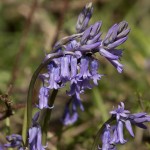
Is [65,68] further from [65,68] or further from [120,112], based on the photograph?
[120,112]

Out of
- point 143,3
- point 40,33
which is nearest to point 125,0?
point 143,3

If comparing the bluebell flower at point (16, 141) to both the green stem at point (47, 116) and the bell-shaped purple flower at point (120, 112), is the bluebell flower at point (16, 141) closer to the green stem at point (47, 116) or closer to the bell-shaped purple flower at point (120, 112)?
the green stem at point (47, 116)

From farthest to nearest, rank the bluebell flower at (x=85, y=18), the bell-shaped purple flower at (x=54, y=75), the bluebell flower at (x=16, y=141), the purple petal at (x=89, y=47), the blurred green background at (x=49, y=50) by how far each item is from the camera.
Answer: the blurred green background at (x=49, y=50), the bluebell flower at (x=16, y=141), the bluebell flower at (x=85, y=18), the bell-shaped purple flower at (x=54, y=75), the purple petal at (x=89, y=47)

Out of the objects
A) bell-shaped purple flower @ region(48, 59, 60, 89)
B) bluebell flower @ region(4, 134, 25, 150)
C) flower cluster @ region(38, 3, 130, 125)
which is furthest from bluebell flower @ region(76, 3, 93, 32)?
bluebell flower @ region(4, 134, 25, 150)

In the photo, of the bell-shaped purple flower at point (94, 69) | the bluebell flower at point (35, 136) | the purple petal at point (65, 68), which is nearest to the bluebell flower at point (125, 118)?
the bell-shaped purple flower at point (94, 69)

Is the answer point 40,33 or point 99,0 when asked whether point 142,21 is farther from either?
point 40,33

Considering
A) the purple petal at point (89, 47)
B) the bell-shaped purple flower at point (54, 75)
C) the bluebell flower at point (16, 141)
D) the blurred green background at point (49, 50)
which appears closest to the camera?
the purple petal at point (89, 47)
